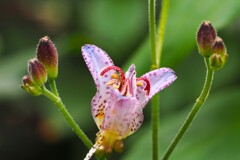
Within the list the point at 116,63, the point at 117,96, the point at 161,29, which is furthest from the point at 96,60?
the point at 116,63

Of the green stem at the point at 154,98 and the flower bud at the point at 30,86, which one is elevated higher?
the flower bud at the point at 30,86

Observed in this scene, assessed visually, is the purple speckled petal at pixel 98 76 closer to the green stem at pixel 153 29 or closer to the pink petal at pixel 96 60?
the pink petal at pixel 96 60

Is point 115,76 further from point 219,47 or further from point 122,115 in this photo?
point 219,47

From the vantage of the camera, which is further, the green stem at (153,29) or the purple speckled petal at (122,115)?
the green stem at (153,29)

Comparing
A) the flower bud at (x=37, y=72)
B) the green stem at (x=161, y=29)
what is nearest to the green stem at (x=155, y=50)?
the green stem at (x=161, y=29)

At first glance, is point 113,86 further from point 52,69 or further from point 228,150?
point 228,150

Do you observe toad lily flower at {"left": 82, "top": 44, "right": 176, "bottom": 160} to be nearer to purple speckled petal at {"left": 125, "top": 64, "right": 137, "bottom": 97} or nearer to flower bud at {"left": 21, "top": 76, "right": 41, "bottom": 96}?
purple speckled petal at {"left": 125, "top": 64, "right": 137, "bottom": 97}

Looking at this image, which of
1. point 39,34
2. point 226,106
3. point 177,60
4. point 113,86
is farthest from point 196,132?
point 39,34
